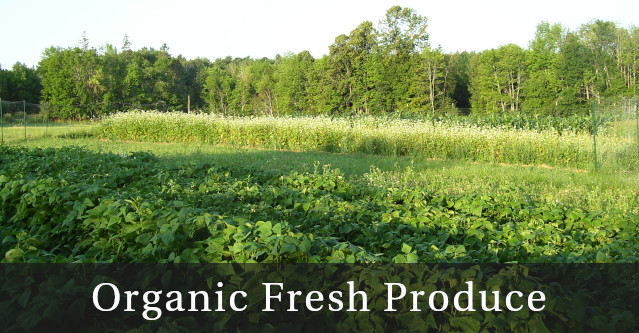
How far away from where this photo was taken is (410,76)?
38.5 meters

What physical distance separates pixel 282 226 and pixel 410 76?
37.5 meters

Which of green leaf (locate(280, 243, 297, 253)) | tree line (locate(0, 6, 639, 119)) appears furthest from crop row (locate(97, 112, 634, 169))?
tree line (locate(0, 6, 639, 119))

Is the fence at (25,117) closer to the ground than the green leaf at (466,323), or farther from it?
farther from it

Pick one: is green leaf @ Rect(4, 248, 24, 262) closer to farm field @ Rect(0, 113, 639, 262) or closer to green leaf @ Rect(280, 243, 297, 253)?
farm field @ Rect(0, 113, 639, 262)

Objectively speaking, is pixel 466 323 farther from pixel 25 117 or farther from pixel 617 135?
pixel 25 117

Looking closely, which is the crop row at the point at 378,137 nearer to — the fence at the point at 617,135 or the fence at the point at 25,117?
the fence at the point at 617,135

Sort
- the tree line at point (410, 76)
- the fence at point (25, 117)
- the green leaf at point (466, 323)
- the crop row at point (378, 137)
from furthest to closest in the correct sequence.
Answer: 1. the tree line at point (410, 76)
2. the fence at point (25, 117)
3. the crop row at point (378, 137)
4. the green leaf at point (466, 323)

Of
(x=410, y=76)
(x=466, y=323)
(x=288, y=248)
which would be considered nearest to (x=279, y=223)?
(x=288, y=248)

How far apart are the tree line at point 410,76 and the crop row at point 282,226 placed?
2949cm

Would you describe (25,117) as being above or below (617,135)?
above

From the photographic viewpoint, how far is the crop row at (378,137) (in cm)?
1188

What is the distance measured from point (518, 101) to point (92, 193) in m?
39.1

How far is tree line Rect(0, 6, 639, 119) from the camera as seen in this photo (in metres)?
35.2

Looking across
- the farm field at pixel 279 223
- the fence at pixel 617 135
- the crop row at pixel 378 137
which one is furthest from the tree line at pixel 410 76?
the farm field at pixel 279 223
